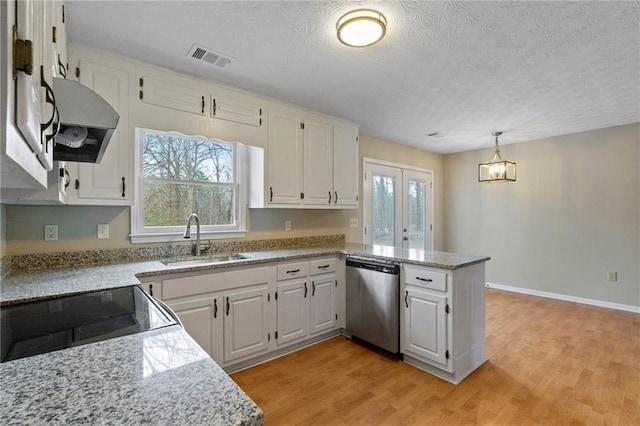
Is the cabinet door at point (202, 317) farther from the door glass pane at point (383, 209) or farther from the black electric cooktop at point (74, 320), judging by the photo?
the door glass pane at point (383, 209)

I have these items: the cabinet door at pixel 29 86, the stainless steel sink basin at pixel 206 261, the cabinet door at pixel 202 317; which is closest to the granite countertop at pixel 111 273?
the stainless steel sink basin at pixel 206 261

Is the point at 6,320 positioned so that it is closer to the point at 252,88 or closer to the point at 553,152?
the point at 252,88

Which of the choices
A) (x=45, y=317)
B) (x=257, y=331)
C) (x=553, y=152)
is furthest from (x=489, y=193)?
(x=45, y=317)

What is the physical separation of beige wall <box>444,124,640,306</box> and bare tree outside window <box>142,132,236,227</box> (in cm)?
432

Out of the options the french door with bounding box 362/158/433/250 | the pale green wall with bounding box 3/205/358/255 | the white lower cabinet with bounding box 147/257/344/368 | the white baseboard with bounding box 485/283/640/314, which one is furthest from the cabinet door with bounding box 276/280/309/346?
the white baseboard with bounding box 485/283/640/314

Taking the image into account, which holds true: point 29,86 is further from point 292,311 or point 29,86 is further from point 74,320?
point 292,311

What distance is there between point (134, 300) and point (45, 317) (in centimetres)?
32

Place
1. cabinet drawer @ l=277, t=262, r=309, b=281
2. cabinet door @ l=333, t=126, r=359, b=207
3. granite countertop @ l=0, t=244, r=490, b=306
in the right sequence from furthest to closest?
cabinet door @ l=333, t=126, r=359, b=207 → cabinet drawer @ l=277, t=262, r=309, b=281 → granite countertop @ l=0, t=244, r=490, b=306

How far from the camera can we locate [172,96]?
93.7 inches

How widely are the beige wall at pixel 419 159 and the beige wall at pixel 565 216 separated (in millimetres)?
448

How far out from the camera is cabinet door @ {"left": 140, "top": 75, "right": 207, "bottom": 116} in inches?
89.4

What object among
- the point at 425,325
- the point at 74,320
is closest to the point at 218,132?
the point at 74,320

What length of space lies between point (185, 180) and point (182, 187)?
0.23 feet

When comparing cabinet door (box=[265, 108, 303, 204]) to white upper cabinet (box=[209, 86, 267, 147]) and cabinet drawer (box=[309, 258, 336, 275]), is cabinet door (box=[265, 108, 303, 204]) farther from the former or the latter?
cabinet drawer (box=[309, 258, 336, 275])
